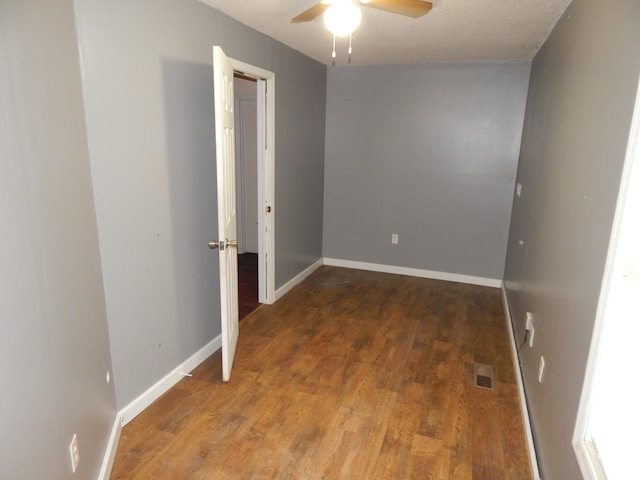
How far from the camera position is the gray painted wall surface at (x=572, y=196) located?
55.1 inches

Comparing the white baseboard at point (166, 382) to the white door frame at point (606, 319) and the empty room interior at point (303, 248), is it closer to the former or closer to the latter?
the empty room interior at point (303, 248)

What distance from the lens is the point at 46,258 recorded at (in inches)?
55.0

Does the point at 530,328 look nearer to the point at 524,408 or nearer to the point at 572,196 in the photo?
the point at 524,408

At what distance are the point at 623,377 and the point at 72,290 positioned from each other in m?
1.92

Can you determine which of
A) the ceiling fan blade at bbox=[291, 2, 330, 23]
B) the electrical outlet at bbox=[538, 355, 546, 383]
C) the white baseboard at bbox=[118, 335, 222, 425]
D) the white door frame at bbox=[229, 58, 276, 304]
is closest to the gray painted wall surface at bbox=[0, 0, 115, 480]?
the white baseboard at bbox=[118, 335, 222, 425]

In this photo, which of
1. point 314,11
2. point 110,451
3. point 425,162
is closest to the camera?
point 110,451

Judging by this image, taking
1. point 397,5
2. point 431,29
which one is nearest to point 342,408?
point 397,5

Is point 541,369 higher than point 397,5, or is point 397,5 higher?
point 397,5

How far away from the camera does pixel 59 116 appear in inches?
61.4

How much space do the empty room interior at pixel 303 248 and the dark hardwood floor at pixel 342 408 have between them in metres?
0.02

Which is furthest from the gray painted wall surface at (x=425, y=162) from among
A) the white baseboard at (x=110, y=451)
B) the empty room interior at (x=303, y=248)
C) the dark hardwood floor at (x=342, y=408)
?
the white baseboard at (x=110, y=451)

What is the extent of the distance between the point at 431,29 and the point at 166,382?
303 cm

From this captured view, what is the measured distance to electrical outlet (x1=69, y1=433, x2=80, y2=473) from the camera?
4.97 feet

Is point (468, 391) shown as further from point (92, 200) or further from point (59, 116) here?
point (59, 116)
